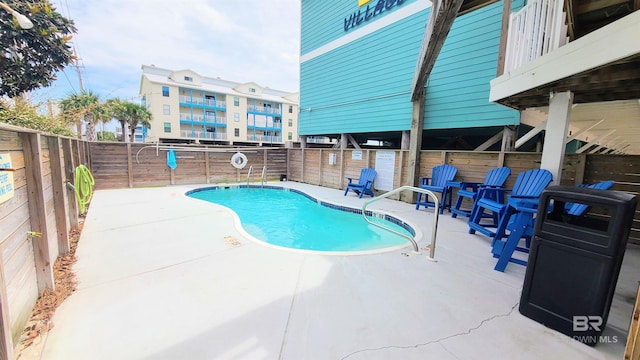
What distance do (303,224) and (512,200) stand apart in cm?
373

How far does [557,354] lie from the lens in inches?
62.9

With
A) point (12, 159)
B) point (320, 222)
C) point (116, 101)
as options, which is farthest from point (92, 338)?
point (116, 101)

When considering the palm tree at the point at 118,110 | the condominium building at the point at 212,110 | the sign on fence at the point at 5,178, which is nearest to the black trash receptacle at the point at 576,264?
the sign on fence at the point at 5,178

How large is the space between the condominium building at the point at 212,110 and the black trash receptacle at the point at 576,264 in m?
28.3

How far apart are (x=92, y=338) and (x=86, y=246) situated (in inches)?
82.2

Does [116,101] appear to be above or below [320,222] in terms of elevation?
above

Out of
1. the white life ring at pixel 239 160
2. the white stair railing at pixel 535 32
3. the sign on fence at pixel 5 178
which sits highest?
the white stair railing at pixel 535 32

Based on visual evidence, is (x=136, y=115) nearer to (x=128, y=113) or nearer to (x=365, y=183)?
(x=128, y=113)

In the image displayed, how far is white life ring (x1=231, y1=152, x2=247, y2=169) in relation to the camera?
9398mm

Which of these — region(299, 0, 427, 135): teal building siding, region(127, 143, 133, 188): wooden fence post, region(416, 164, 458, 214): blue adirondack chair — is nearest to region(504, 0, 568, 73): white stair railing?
region(416, 164, 458, 214): blue adirondack chair

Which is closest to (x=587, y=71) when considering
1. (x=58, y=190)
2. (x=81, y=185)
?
(x=58, y=190)

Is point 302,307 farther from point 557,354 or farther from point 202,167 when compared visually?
point 202,167

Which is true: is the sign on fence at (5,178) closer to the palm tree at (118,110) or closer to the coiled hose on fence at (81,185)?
the coiled hose on fence at (81,185)

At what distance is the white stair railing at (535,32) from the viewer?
3.11m
